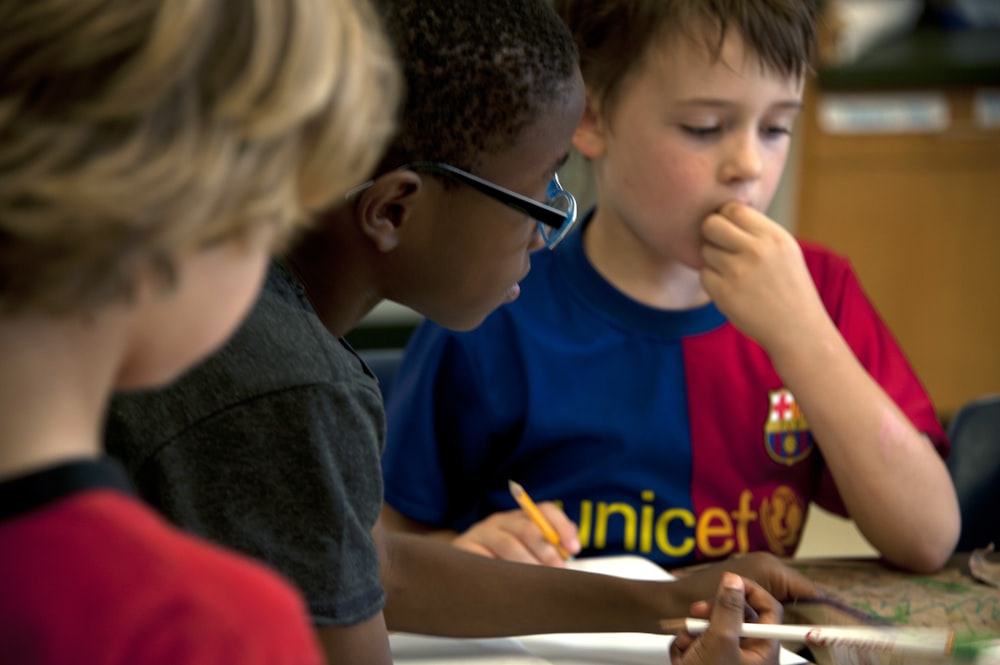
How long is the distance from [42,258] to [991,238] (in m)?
3.60

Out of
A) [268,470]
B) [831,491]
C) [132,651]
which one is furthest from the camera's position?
[831,491]

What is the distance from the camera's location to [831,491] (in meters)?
1.40

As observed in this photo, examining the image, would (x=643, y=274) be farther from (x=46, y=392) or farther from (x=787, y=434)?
(x=46, y=392)

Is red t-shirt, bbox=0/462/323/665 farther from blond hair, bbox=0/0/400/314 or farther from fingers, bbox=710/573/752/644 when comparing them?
fingers, bbox=710/573/752/644

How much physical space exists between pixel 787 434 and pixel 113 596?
103cm

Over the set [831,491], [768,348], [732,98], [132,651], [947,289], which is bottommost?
[947,289]

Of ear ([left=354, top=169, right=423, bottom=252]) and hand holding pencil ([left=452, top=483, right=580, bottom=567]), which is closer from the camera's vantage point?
ear ([left=354, top=169, right=423, bottom=252])

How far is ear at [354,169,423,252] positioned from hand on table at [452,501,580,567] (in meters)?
0.39

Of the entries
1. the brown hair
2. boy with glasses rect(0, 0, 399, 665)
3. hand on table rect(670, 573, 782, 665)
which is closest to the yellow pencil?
hand on table rect(670, 573, 782, 665)

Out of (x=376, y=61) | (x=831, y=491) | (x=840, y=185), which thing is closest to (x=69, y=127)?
(x=376, y=61)

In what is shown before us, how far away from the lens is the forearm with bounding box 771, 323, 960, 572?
126 cm

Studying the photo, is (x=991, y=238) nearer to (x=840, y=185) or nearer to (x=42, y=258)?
(x=840, y=185)

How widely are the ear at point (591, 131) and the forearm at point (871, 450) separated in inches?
12.4

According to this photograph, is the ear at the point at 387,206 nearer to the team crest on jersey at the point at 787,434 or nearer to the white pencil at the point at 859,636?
the white pencil at the point at 859,636
